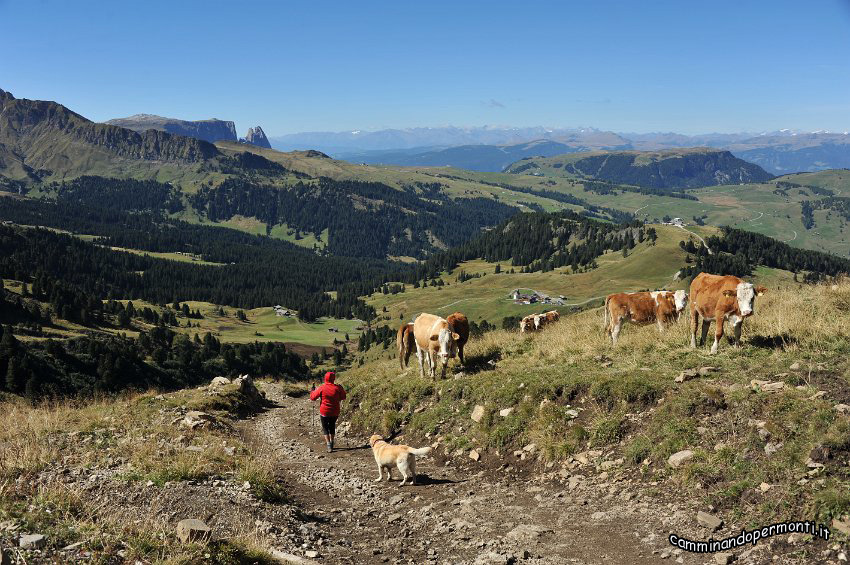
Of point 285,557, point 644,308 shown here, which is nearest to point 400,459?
point 285,557

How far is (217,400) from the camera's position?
26.7 meters

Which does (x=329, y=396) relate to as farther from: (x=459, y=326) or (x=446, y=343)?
(x=459, y=326)

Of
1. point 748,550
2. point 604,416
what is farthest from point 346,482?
point 748,550

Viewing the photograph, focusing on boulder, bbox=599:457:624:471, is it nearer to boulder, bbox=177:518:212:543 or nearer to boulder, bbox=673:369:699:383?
boulder, bbox=673:369:699:383

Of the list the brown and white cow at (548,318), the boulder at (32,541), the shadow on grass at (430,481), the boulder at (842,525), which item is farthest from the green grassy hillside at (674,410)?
the brown and white cow at (548,318)

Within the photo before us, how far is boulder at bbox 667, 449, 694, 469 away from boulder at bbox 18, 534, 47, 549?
1200 cm

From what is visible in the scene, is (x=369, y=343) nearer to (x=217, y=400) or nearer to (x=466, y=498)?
(x=217, y=400)

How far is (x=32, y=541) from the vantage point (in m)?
7.66

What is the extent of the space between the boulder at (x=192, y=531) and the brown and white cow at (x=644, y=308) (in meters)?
18.6

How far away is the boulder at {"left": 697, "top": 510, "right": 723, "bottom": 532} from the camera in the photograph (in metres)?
9.49

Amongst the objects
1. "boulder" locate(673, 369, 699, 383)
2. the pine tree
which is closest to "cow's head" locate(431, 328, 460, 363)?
"boulder" locate(673, 369, 699, 383)

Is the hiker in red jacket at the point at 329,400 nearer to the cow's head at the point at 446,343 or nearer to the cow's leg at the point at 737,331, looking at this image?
the cow's head at the point at 446,343

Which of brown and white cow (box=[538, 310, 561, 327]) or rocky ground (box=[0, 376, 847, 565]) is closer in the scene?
rocky ground (box=[0, 376, 847, 565])

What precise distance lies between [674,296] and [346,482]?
1692 centimetres
